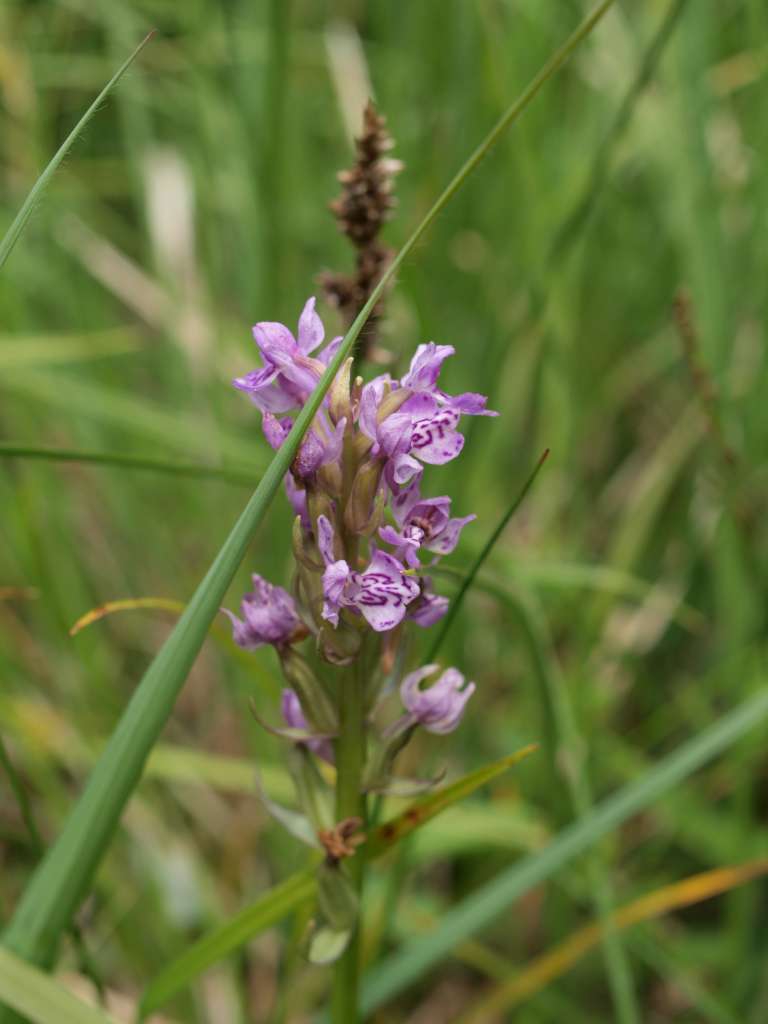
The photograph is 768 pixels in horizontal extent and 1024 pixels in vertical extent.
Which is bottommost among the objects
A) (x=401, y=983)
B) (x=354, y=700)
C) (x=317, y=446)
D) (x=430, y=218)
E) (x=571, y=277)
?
(x=401, y=983)

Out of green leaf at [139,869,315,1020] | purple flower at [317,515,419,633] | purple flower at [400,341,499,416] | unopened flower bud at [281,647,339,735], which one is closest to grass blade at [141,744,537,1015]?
green leaf at [139,869,315,1020]

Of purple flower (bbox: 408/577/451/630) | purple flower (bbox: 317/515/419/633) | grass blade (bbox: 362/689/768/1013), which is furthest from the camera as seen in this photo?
grass blade (bbox: 362/689/768/1013)

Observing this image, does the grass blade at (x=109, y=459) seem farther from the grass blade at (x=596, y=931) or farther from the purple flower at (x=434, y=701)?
the grass blade at (x=596, y=931)

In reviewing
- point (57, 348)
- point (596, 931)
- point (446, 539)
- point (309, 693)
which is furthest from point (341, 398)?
point (57, 348)

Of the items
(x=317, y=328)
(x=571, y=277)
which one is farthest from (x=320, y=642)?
(x=571, y=277)

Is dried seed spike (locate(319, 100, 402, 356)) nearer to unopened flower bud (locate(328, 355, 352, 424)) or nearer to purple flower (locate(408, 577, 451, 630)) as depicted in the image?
unopened flower bud (locate(328, 355, 352, 424))

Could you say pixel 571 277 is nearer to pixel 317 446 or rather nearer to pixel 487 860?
pixel 487 860

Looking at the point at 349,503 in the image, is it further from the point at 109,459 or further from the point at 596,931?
the point at 596,931
